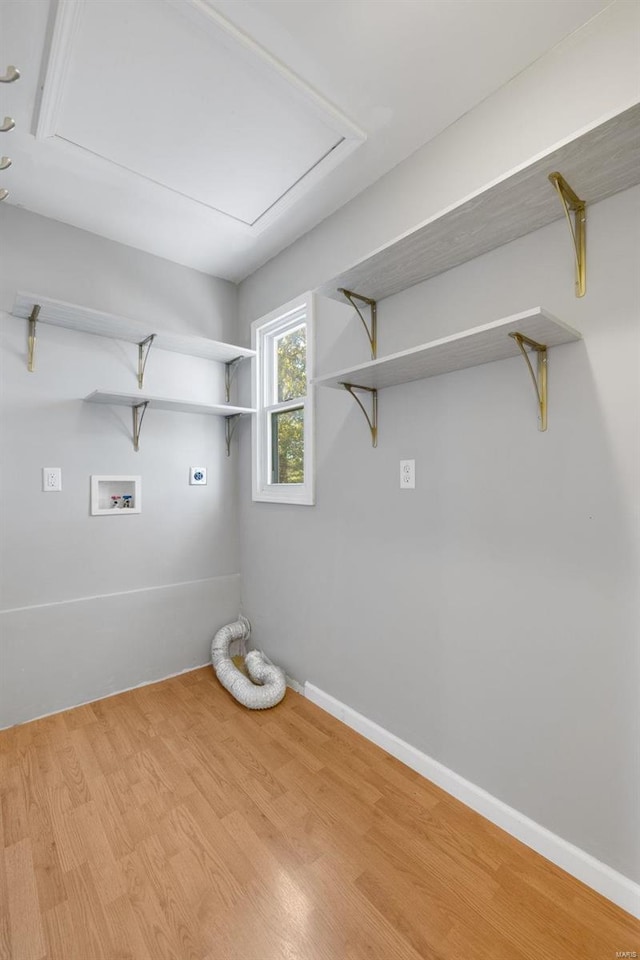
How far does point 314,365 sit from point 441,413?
2.78ft

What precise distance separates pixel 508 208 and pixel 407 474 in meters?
0.98

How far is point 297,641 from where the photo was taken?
2426 millimetres

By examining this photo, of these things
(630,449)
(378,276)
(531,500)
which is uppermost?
(378,276)

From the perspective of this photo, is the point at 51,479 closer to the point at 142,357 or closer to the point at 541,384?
the point at 142,357

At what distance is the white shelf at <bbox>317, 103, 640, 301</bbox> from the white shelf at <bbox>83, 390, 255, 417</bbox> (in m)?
1.05

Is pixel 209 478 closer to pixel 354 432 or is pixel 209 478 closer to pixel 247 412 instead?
pixel 247 412

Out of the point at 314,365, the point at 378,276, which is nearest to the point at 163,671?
the point at 314,365

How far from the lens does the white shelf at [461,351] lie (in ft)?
3.86

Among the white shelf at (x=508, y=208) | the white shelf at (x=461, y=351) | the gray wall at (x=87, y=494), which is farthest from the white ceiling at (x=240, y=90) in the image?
the white shelf at (x=461, y=351)

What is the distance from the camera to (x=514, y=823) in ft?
4.73

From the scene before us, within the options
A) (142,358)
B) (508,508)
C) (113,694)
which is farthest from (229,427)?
(508,508)

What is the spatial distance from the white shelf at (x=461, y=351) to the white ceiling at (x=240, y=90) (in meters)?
0.88

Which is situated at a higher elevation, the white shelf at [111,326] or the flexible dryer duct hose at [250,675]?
the white shelf at [111,326]

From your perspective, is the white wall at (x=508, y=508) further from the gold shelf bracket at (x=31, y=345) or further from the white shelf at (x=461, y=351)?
the gold shelf bracket at (x=31, y=345)
